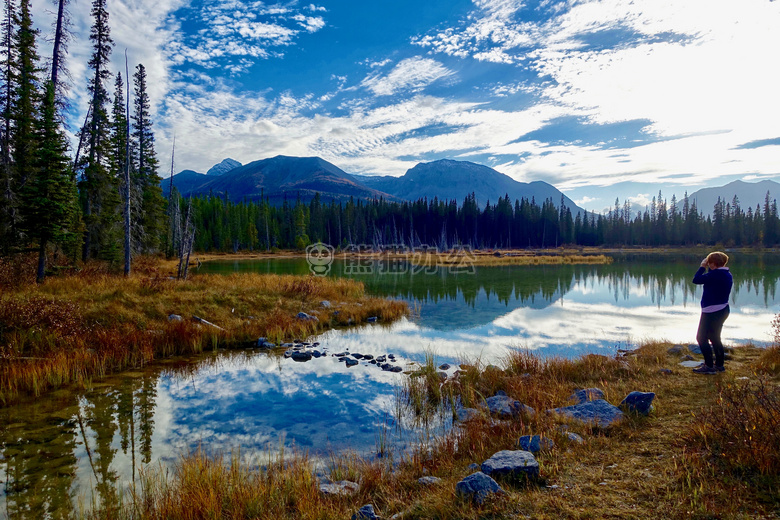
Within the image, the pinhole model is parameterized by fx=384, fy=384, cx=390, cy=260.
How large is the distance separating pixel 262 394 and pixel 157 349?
17.8ft

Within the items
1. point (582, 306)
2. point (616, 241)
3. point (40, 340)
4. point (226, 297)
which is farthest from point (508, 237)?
point (40, 340)

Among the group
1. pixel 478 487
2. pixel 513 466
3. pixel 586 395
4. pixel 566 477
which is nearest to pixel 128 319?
pixel 478 487

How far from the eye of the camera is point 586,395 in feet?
24.8

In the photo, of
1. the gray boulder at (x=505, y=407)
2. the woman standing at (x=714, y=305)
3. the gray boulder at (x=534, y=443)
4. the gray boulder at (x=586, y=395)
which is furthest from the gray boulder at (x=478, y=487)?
the woman standing at (x=714, y=305)

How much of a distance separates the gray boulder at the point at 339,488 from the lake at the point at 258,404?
1495 millimetres

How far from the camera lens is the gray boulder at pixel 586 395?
7.45 meters

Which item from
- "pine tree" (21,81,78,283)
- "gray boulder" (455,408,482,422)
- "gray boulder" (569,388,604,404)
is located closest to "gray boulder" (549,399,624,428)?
"gray boulder" (569,388,604,404)

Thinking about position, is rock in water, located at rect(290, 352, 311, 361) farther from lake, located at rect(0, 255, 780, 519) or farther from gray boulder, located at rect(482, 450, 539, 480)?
gray boulder, located at rect(482, 450, 539, 480)

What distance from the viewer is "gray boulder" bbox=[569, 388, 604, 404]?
24.4ft

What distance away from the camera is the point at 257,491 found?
4.74 m

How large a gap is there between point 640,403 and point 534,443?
246 centimetres

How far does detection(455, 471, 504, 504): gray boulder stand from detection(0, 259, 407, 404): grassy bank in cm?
1012

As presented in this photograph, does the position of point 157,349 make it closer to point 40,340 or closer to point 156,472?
point 40,340

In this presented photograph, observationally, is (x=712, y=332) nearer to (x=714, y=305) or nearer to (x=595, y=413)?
(x=714, y=305)
